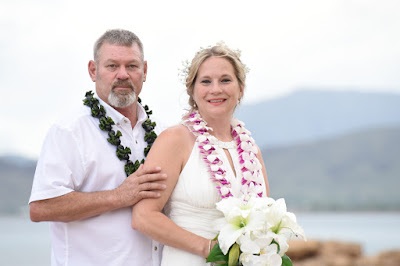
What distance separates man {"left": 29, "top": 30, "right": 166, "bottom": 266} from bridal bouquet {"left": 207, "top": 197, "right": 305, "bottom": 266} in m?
0.47

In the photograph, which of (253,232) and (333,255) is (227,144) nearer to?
(253,232)

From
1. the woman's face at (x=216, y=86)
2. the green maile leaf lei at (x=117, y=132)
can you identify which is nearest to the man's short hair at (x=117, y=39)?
the green maile leaf lei at (x=117, y=132)

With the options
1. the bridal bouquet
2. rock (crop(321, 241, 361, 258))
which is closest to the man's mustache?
the bridal bouquet

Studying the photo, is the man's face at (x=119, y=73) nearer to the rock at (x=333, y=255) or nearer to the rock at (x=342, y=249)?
the rock at (x=333, y=255)

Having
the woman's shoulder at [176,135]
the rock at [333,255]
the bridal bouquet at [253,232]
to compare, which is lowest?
the rock at [333,255]

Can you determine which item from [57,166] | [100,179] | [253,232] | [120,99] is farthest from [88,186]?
[253,232]

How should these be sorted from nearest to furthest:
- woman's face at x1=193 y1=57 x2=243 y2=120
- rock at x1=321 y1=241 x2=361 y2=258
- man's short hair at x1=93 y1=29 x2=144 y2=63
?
woman's face at x1=193 y1=57 x2=243 y2=120 < man's short hair at x1=93 y1=29 x2=144 y2=63 < rock at x1=321 y1=241 x2=361 y2=258

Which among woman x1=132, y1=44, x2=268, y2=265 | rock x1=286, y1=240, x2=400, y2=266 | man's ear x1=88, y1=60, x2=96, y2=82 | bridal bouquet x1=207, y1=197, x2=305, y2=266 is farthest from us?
rock x1=286, y1=240, x2=400, y2=266

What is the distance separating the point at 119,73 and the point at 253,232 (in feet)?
4.58

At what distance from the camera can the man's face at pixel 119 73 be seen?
3.52 m

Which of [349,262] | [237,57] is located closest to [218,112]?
[237,57]

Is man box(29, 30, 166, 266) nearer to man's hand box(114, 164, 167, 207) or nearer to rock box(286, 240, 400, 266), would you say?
man's hand box(114, 164, 167, 207)

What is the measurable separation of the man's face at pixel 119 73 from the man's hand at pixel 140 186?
573mm

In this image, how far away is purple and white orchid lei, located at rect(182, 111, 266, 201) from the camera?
127 inches
